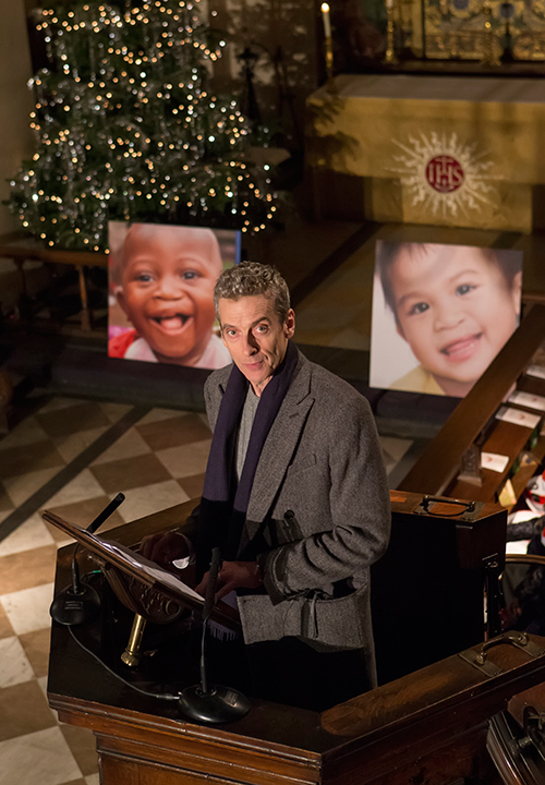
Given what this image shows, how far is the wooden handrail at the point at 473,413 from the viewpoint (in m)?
4.25

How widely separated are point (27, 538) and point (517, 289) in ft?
10.2

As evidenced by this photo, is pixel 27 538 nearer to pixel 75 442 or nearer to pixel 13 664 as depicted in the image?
pixel 13 664

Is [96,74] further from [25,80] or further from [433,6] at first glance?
[433,6]

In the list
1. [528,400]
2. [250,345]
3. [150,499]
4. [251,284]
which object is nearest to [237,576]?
[250,345]

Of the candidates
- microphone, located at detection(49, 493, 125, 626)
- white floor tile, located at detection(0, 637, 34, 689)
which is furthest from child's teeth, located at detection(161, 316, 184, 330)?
microphone, located at detection(49, 493, 125, 626)

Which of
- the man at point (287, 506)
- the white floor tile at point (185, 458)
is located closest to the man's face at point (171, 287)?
the white floor tile at point (185, 458)

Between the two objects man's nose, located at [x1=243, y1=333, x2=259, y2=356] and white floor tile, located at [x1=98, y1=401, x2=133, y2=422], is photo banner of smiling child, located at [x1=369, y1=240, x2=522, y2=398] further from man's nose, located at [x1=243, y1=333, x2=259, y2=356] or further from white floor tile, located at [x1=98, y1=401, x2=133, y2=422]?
man's nose, located at [x1=243, y1=333, x2=259, y2=356]

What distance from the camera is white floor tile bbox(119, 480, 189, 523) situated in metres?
5.62

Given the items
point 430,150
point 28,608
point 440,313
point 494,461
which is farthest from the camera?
point 430,150

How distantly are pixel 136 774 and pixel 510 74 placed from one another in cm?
742

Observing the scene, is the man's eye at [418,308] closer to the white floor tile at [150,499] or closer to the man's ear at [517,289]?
the man's ear at [517,289]

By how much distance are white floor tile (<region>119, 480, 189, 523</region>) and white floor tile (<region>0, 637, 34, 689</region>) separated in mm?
1088

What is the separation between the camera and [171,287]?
279 inches

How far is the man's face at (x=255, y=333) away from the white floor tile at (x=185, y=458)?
3.72 meters
